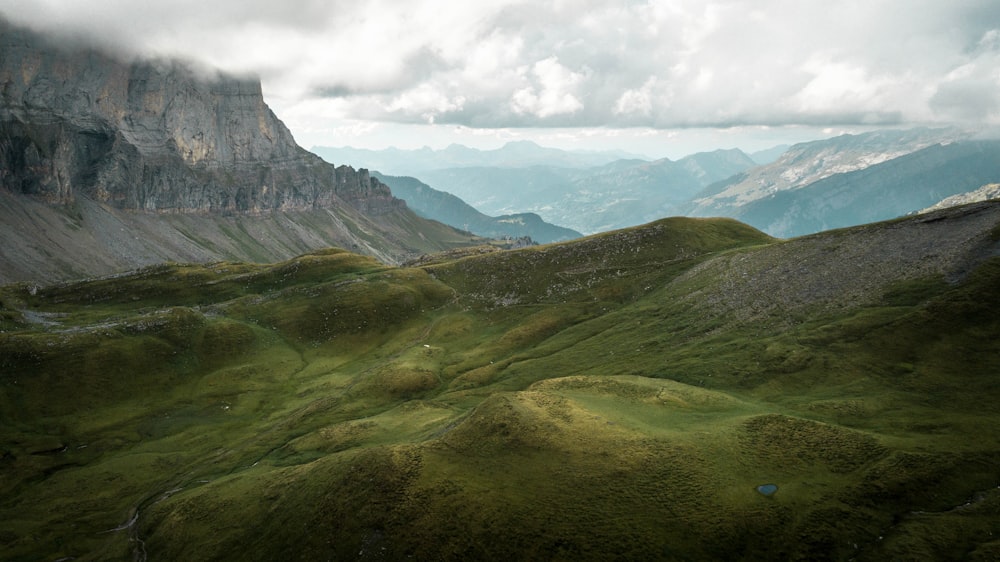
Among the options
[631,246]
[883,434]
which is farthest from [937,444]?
[631,246]

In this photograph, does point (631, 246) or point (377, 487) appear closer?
point (377, 487)

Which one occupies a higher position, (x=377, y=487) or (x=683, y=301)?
(x=683, y=301)

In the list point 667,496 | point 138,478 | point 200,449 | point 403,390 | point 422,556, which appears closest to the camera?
point 422,556

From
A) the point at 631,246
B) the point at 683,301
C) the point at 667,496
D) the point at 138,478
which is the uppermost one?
the point at 631,246

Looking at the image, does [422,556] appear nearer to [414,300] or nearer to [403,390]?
[403,390]

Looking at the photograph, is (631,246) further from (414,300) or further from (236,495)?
(236,495)

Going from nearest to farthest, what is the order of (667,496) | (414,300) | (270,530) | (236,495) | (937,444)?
(667,496) → (937,444) → (270,530) → (236,495) → (414,300)
